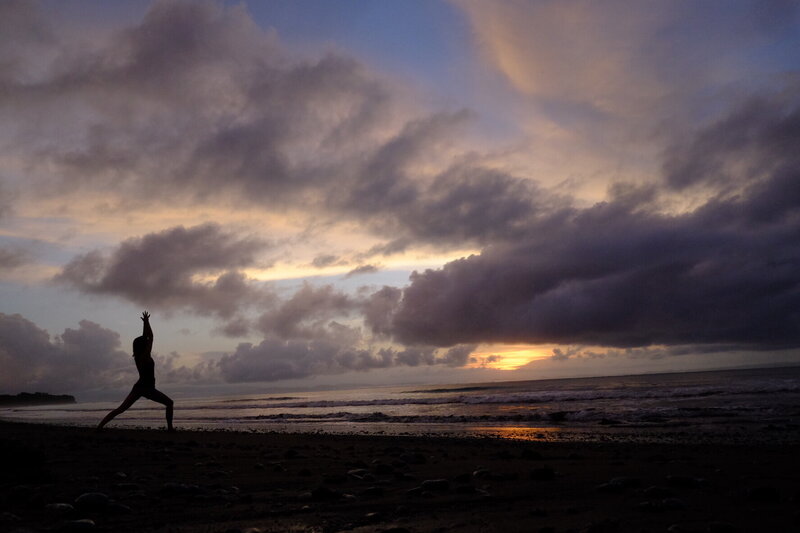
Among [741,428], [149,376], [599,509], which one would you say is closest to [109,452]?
[149,376]

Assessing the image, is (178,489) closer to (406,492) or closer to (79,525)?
(79,525)

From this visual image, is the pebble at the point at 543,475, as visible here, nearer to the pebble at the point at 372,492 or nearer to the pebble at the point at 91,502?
the pebble at the point at 372,492

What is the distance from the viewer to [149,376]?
15211mm

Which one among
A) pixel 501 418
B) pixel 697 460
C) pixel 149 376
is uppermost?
pixel 149 376

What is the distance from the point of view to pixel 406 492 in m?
7.47

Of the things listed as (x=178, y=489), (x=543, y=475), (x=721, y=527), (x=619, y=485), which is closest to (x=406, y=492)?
(x=543, y=475)

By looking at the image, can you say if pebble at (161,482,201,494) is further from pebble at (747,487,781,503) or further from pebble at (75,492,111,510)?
pebble at (747,487,781,503)

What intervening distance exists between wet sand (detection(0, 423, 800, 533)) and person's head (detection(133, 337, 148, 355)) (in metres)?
3.39

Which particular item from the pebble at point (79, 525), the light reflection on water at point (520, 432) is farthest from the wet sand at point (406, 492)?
the light reflection on water at point (520, 432)

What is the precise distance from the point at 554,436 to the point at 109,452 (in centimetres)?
1420

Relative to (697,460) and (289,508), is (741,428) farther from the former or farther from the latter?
(289,508)

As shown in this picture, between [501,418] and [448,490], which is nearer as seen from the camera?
[448,490]

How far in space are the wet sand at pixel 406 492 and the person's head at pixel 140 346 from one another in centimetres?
339

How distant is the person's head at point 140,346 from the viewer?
15.1 metres
